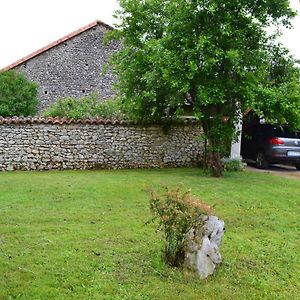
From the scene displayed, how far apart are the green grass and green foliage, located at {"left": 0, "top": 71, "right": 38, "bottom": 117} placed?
10.1m

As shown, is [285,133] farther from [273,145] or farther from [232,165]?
[232,165]

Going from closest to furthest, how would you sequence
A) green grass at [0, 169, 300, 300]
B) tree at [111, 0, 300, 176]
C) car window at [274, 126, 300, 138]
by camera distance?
green grass at [0, 169, 300, 300]
tree at [111, 0, 300, 176]
car window at [274, 126, 300, 138]

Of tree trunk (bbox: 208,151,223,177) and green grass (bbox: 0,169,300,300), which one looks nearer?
green grass (bbox: 0,169,300,300)

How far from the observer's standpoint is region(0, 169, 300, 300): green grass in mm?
4516

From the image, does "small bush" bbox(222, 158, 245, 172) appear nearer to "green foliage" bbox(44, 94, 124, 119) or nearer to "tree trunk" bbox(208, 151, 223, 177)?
"tree trunk" bbox(208, 151, 223, 177)

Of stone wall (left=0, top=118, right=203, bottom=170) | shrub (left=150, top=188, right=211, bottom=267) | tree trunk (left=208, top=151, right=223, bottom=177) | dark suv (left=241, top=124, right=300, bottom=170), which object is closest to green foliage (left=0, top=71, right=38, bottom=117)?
stone wall (left=0, top=118, right=203, bottom=170)

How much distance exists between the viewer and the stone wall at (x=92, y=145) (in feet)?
46.8

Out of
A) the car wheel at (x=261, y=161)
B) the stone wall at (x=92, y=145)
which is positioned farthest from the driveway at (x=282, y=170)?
the stone wall at (x=92, y=145)

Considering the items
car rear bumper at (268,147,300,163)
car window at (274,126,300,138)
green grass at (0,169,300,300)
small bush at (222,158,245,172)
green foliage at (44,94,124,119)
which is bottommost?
green grass at (0,169,300,300)

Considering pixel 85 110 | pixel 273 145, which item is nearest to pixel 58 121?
pixel 85 110

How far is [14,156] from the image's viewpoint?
1423 centimetres

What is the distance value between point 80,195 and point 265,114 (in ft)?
18.8

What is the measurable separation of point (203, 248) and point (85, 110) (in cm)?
1256

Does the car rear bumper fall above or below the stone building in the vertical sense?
below
